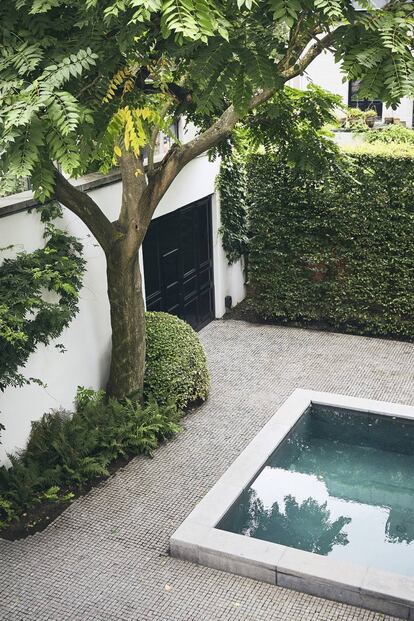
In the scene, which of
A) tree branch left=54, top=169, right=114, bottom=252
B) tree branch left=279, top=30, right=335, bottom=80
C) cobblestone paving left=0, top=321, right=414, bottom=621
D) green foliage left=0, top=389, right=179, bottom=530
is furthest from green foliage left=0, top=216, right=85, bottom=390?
tree branch left=279, top=30, right=335, bottom=80

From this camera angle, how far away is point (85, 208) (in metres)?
9.95

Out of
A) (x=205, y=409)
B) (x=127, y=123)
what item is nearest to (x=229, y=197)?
(x=205, y=409)

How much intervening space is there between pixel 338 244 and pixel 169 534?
7582mm

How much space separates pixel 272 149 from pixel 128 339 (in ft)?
17.1

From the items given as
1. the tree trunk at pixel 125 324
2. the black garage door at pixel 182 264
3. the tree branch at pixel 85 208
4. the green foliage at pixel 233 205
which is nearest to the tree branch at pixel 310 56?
the tree branch at pixel 85 208

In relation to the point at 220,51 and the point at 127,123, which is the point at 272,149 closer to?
the point at 127,123

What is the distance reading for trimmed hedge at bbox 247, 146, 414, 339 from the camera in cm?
1398

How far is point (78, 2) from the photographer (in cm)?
693

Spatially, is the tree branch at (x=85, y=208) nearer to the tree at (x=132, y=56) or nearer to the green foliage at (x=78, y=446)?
the tree at (x=132, y=56)

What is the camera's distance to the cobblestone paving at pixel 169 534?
24.8ft

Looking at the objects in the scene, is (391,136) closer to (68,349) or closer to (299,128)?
(299,128)

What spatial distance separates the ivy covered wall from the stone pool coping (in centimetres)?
588

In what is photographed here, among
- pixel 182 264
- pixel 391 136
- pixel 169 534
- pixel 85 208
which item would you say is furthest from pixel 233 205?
pixel 169 534

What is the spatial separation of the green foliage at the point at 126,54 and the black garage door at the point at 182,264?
5.66 metres
